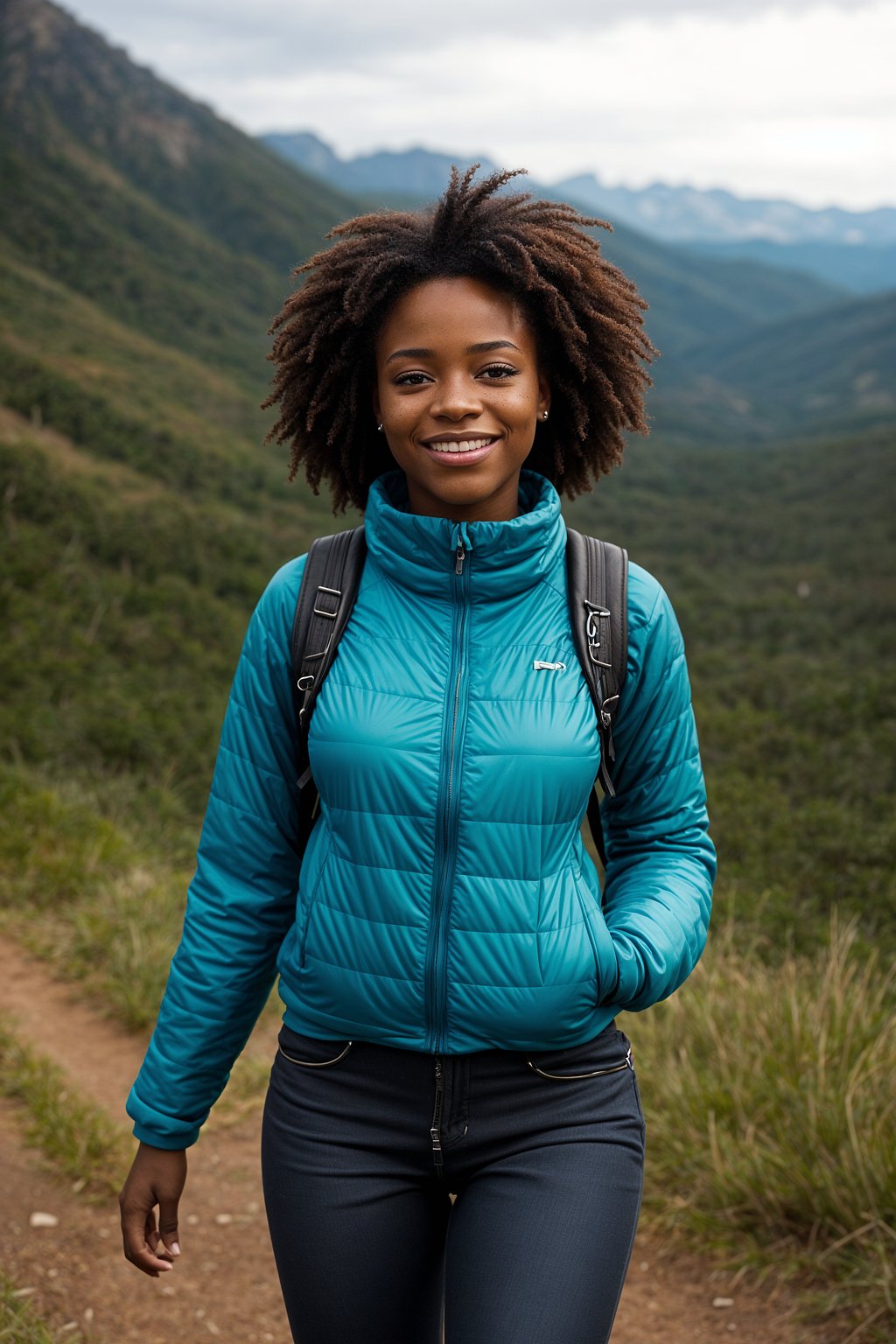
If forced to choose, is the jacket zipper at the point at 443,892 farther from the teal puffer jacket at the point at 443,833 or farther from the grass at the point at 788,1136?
the grass at the point at 788,1136

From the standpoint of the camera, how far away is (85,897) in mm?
4922

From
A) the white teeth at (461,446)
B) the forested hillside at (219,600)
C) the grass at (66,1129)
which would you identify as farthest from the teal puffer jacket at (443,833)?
the grass at (66,1129)

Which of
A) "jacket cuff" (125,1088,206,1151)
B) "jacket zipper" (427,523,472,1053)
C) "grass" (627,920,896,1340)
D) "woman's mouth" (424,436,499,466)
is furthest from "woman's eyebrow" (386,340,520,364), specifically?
"grass" (627,920,896,1340)

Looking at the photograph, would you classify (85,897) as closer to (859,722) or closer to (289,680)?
(289,680)

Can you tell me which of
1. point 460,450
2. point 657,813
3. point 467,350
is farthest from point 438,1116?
point 467,350

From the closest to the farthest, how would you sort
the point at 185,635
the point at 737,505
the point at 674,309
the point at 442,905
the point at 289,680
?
the point at 442,905 → the point at 289,680 → the point at 185,635 → the point at 737,505 → the point at 674,309

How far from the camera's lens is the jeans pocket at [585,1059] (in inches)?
63.2

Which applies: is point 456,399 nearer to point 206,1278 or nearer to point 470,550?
point 470,550

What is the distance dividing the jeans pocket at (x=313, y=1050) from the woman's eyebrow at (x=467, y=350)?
88cm

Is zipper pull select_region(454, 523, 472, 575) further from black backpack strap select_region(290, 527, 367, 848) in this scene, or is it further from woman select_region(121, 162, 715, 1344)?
black backpack strap select_region(290, 527, 367, 848)

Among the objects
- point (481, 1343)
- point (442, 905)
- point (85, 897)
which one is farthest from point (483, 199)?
point (85, 897)

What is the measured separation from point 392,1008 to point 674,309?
156m

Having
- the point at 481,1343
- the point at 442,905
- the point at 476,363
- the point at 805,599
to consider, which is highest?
the point at 476,363

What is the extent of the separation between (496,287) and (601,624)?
18.8 inches
